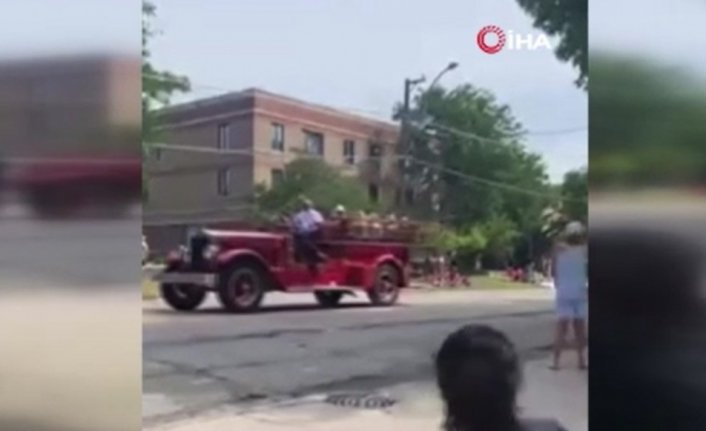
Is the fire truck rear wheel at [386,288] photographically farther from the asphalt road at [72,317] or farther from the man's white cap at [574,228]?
the asphalt road at [72,317]

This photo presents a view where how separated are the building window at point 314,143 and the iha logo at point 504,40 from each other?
1.47 ft

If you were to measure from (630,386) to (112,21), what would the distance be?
1527 mm

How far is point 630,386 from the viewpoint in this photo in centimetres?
282

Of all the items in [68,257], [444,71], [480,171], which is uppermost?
[444,71]

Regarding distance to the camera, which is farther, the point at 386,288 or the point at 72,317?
the point at 386,288

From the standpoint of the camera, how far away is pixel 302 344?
111 inches

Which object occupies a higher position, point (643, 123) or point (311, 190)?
point (643, 123)

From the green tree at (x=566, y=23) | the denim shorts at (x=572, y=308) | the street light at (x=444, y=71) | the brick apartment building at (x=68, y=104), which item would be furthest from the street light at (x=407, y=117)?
the brick apartment building at (x=68, y=104)

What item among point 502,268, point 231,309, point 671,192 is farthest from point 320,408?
point 671,192

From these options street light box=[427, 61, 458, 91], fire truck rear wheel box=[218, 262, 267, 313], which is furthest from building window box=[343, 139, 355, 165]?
fire truck rear wheel box=[218, 262, 267, 313]

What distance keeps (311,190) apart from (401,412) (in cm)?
59

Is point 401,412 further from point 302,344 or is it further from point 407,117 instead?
point 407,117

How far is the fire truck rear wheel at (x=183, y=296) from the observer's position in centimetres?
277

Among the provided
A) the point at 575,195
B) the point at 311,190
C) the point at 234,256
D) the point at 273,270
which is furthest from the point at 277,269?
the point at 575,195
